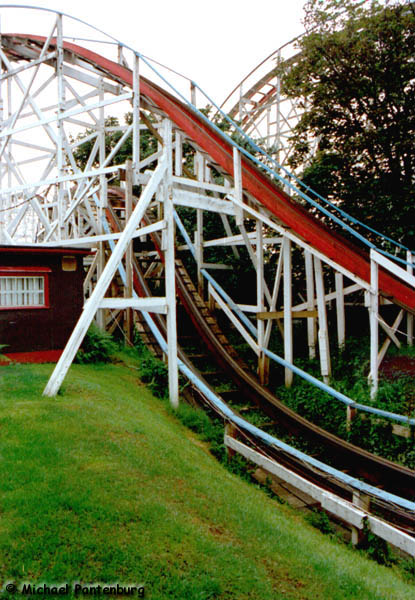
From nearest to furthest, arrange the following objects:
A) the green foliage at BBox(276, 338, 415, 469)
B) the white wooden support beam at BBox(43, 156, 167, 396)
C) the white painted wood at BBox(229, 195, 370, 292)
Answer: the white wooden support beam at BBox(43, 156, 167, 396) < the green foliage at BBox(276, 338, 415, 469) < the white painted wood at BBox(229, 195, 370, 292)

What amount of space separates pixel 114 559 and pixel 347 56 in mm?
10505

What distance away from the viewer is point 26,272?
10070 millimetres

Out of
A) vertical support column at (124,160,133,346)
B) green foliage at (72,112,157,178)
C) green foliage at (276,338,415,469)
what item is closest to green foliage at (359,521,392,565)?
green foliage at (276,338,415,469)

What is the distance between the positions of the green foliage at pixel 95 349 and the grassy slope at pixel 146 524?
12.6 ft

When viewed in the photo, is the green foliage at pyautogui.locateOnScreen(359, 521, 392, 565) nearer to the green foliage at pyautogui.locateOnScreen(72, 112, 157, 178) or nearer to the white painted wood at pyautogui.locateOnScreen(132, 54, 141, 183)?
the white painted wood at pyautogui.locateOnScreen(132, 54, 141, 183)

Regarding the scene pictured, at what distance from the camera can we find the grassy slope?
12.5 ft

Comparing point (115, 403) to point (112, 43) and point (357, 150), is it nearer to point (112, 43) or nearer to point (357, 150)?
point (357, 150)

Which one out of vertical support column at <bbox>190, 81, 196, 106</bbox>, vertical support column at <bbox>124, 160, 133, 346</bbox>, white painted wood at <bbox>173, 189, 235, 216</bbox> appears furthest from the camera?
vertical support column at <bbox>190, 81, 196, 106</bbox>

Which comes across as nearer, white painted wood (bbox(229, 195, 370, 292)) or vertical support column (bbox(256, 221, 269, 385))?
white painted wood (bbox(229, 195, 370, 292))

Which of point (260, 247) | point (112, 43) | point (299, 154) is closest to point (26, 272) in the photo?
point (260, 247)

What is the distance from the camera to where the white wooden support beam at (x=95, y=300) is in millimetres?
7426

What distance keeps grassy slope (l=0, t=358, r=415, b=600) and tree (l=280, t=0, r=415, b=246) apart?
7.28 metres

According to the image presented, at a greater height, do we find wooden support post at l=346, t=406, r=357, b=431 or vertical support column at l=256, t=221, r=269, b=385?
vertical support column at l=256, t=221, r=269, b=385

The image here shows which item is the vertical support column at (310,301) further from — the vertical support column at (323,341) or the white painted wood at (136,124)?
the white painted wood at (136,124)
